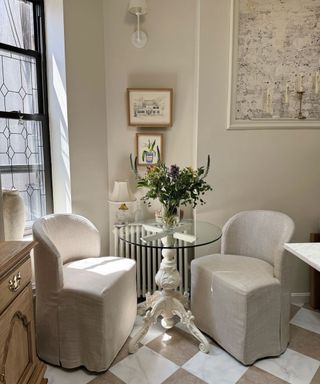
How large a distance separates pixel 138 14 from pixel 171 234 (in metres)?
1.84

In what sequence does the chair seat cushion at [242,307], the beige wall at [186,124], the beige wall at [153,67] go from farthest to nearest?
the beige wall at [153,67]
the beige wall at [186,124]
the chair seat cushion at [242,307]

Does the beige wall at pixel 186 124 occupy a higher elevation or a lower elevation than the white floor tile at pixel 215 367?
higher

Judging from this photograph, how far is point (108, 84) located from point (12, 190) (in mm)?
1221

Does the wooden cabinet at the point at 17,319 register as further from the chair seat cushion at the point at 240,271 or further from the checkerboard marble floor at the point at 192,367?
the chair seat cushion at the point at 240,271

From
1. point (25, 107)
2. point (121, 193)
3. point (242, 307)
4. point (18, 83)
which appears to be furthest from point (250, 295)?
point (18, 83)

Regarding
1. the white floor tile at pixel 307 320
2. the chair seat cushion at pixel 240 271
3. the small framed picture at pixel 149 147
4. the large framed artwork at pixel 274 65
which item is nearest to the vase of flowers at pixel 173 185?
the chair seat cushion at pixel 240 271

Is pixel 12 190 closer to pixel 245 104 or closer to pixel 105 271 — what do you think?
pixel 105 271

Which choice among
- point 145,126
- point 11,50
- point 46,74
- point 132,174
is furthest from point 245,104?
point 11,50

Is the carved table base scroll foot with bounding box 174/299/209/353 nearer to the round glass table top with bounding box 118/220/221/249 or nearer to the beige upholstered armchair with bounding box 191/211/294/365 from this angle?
the beige upholstered armchair with bounding box 191/211/294/365

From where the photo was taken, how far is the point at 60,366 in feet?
6.36

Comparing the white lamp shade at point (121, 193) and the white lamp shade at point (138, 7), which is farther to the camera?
the white lamp shade at point (121, 193)

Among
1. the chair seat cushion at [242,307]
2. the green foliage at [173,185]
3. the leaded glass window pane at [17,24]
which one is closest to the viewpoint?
the chair seat cushion at [242,307]

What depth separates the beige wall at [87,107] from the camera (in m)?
2.44

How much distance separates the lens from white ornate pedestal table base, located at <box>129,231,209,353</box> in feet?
7.03
